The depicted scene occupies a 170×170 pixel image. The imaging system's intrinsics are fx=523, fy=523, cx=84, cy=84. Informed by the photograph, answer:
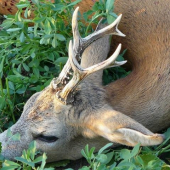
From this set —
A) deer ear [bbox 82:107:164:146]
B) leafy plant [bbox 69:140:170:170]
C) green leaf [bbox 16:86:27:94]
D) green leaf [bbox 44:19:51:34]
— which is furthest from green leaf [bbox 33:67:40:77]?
leafy plant [bbox 69:140:170:170]

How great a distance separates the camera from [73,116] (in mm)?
3965

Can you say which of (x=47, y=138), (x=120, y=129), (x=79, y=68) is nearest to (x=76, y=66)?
(x=79, y=68)

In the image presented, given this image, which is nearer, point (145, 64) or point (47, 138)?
point (47, 138)

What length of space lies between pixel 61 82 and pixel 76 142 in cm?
57

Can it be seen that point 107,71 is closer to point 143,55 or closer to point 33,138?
point 143,55

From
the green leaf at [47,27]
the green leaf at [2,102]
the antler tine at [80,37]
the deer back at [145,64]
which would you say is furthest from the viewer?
the green leaf at [2,102]

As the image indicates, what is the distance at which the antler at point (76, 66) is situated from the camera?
370 centimetres

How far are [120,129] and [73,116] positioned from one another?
0.44m

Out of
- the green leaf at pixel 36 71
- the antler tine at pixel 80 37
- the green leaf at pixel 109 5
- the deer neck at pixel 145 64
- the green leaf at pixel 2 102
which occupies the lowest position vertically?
the green leaf at pixel 2 102

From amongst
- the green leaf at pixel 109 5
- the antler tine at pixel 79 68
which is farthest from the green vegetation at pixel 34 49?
the antler tine at pixel 79 68

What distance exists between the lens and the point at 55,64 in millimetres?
4801

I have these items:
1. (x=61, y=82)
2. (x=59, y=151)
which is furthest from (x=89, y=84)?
(x=59, y=151)

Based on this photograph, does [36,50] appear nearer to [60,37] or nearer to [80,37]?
[60,37]

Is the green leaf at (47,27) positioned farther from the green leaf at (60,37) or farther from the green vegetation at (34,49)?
the green leaf at (60,37)
